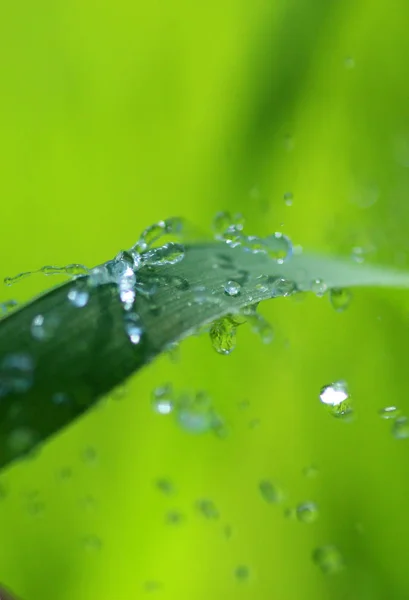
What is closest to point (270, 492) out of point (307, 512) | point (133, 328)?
point (307, 512)

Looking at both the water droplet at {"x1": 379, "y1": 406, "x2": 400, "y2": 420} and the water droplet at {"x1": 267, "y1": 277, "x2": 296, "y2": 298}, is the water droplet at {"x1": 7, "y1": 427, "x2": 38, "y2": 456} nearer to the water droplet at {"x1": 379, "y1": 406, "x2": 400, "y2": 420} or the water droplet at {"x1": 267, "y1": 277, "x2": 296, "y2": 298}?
the water droplet at {"x1": 267, "y1": 277, "x2": 296, "y2": 298}

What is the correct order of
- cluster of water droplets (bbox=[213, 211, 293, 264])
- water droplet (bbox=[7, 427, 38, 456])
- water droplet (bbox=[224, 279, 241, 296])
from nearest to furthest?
water droplet (bbox=[7, 427, 38, 456])
water droplet (bbox=[224, 279, 241, 296])
cluster of water droplets (bbox=[213, 211, 293, 264])

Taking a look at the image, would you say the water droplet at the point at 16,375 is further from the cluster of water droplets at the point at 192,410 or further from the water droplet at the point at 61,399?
the cluster of water droplets at the point at 192,410

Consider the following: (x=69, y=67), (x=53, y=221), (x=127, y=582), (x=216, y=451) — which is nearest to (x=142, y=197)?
(x=53, y=221)

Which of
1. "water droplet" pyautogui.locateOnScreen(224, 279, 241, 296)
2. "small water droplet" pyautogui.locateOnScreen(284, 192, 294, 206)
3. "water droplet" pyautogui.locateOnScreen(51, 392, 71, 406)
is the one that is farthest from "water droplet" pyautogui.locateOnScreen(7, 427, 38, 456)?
"small water droplet" pyautogui.locateOnScreen(284, 192, 294, 206)

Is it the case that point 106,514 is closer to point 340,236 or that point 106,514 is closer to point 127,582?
point 127,582

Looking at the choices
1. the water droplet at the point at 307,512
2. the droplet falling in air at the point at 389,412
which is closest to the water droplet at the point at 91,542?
the water droplet at the point at 307,512
